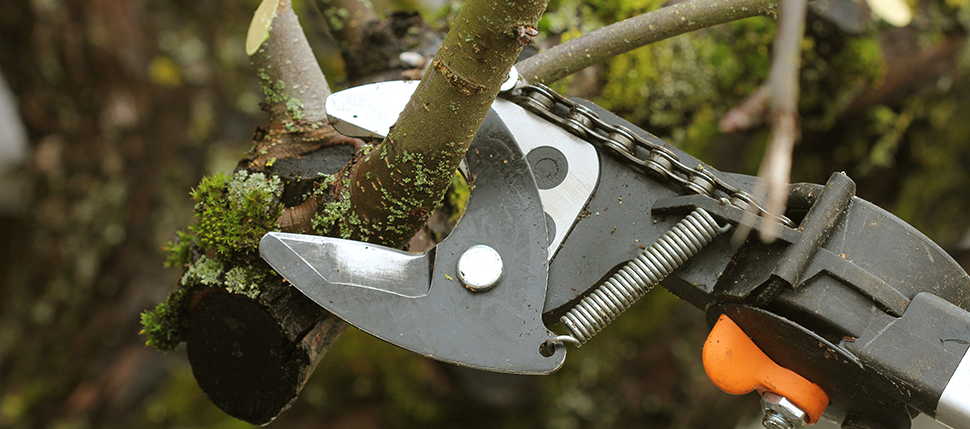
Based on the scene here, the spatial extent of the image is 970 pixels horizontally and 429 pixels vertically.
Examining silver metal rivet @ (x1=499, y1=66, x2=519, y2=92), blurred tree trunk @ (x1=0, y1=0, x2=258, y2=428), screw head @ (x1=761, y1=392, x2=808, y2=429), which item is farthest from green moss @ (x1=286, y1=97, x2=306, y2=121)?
blurred tree trunk @ (x1=0, y1=0, x2=258, y2=428)

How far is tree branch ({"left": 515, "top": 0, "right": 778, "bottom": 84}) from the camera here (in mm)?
988

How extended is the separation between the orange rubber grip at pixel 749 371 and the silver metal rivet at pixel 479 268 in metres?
0.36

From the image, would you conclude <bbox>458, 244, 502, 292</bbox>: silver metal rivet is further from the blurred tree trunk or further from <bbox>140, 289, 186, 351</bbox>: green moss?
the blurred tree trunk

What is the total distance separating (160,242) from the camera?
2514mm

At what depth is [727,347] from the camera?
0.93 meters

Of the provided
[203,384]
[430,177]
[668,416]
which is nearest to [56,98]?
[203,384]

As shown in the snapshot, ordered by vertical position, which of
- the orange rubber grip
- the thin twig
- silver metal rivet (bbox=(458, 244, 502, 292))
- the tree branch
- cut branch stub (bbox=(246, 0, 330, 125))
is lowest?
silver metal rivet (bbox=(458, 244, 502, 292))

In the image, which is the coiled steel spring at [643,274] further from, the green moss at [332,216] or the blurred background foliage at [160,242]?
the blurred background foliage at [160,242]

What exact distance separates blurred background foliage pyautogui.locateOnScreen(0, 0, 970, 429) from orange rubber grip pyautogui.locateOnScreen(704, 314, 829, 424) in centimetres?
133

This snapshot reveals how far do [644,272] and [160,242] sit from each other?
89.5 inches

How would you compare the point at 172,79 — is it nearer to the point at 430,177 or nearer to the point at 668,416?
the point at 430,177

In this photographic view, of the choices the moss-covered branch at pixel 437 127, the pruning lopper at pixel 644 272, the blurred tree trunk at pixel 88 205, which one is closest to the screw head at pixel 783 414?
the pruning lopper at pixel 644 272

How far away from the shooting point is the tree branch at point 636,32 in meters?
0.99

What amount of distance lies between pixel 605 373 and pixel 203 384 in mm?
1732
